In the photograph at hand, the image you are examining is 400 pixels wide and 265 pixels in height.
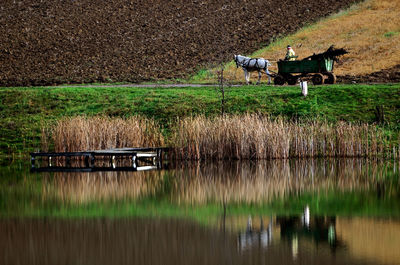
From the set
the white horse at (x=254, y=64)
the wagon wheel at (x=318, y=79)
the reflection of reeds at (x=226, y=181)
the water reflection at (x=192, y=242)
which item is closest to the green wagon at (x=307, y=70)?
the wagon wheel at (x=318, y=79)

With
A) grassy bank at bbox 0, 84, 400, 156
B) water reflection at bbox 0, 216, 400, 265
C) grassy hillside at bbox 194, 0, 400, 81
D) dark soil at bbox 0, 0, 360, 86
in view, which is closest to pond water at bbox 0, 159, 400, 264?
water reflection at bbox 0, 216, 400, 265

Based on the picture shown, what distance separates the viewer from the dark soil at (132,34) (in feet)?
166

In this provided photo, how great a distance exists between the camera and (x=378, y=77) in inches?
1512

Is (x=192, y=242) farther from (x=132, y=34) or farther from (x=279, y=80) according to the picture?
(x=132, y=34)

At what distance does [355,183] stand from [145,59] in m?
34.8

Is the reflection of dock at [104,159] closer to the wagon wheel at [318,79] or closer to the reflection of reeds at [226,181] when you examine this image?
the reflection of reeds at [226,181]

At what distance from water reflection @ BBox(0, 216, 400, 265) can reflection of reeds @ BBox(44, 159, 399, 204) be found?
3.25 metres

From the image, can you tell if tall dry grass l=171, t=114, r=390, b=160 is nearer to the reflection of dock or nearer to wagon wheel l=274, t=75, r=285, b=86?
the reflection of dock

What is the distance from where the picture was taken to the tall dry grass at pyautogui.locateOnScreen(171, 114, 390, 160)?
26.1 meters

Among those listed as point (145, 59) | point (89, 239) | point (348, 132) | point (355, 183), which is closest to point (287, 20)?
point (145, 59)

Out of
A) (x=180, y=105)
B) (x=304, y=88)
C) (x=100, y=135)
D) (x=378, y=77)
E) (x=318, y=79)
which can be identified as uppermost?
(x=378, y=77)

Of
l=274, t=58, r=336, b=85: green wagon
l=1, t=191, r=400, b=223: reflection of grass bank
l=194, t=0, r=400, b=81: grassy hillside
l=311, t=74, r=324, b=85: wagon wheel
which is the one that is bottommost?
l=1, t=191, r=400, b=223: reflection of grass bank

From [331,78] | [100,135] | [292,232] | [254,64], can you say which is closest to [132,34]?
[254,64]

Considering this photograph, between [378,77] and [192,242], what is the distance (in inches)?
1094
